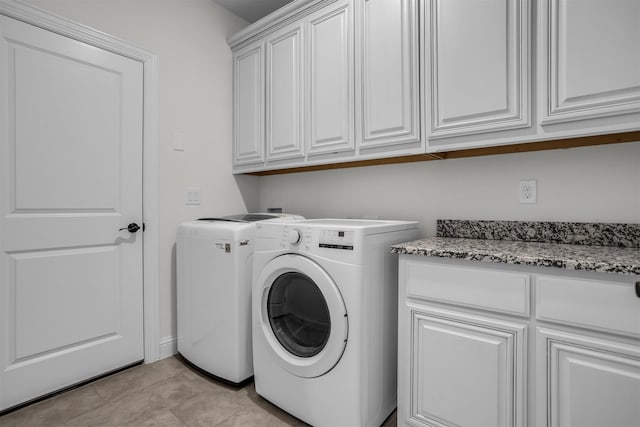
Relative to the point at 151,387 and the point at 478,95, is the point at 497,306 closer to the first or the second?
the point at 478,95

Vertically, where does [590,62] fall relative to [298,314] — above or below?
above

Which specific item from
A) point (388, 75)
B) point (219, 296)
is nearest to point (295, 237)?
point (219, 296)

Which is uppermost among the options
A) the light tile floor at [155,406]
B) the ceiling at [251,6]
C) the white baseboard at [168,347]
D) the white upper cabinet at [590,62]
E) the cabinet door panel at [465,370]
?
the ceiling at [251,6]

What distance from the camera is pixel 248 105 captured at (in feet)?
7.98

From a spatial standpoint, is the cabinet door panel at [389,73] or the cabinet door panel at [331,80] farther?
the cabinet door panel at [331,80]

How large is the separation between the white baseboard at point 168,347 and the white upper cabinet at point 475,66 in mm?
2103

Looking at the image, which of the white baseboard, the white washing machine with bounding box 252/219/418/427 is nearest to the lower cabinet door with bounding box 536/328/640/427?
the white washing machine with bounding box 252/219/418/427

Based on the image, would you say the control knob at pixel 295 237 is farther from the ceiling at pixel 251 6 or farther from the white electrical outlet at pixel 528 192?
the ceiling at pixel 251 6

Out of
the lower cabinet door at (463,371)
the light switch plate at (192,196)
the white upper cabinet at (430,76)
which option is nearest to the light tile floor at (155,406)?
the lower cabinet door at (463,371)

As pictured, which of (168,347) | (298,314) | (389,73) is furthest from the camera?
(168,347)

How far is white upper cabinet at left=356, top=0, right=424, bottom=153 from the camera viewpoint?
5.31 ft

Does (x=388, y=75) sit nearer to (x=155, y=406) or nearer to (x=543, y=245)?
Result: (x=543, y=245)

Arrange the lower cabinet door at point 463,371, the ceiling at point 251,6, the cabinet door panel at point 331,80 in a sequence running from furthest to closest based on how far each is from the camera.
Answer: the ceiling at point 251,6 < the cabinet door panel at point 331,80 < the lower cabinet door at point 463,371

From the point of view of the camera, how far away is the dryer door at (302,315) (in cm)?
135
